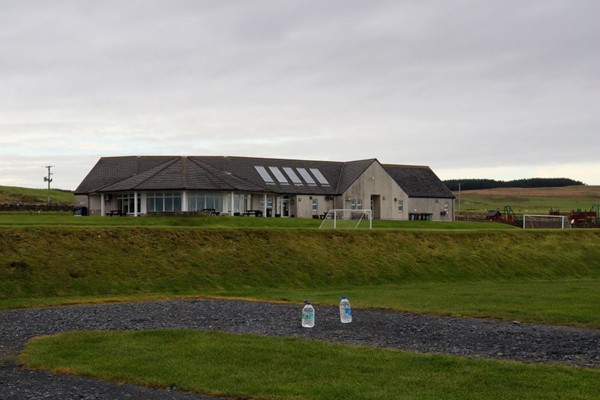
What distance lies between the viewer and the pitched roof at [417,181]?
9256 cm

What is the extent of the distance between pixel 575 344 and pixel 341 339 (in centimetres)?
634

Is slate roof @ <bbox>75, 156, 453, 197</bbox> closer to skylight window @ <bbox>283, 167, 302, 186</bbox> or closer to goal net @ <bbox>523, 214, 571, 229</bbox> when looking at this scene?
skylight window @ <bbox>283, 167, 302, 186</bbox>

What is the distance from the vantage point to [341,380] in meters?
15.8

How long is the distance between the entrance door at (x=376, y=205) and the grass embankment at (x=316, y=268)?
29.0 metres

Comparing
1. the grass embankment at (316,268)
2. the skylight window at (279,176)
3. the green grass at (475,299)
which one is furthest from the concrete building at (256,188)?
the green grass at (475,299)

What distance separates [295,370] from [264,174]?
67.0 meters

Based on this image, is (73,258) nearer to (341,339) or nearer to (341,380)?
(341,339)

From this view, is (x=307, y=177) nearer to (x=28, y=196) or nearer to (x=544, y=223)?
(x=544, y=223)

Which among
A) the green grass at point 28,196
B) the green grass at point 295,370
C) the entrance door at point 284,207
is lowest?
the green grass at point 295,370

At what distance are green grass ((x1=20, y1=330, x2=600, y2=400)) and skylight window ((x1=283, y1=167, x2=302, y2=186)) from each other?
206 feet

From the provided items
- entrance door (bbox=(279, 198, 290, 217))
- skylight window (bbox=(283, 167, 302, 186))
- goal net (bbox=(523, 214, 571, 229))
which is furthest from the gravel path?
goal net (bbox=(523, 214, 571, 229))

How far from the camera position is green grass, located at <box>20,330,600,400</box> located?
48.5ft

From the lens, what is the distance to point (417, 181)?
94875 millimetres

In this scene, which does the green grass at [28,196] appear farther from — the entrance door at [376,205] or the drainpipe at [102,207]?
the entrance door at [376,205]
